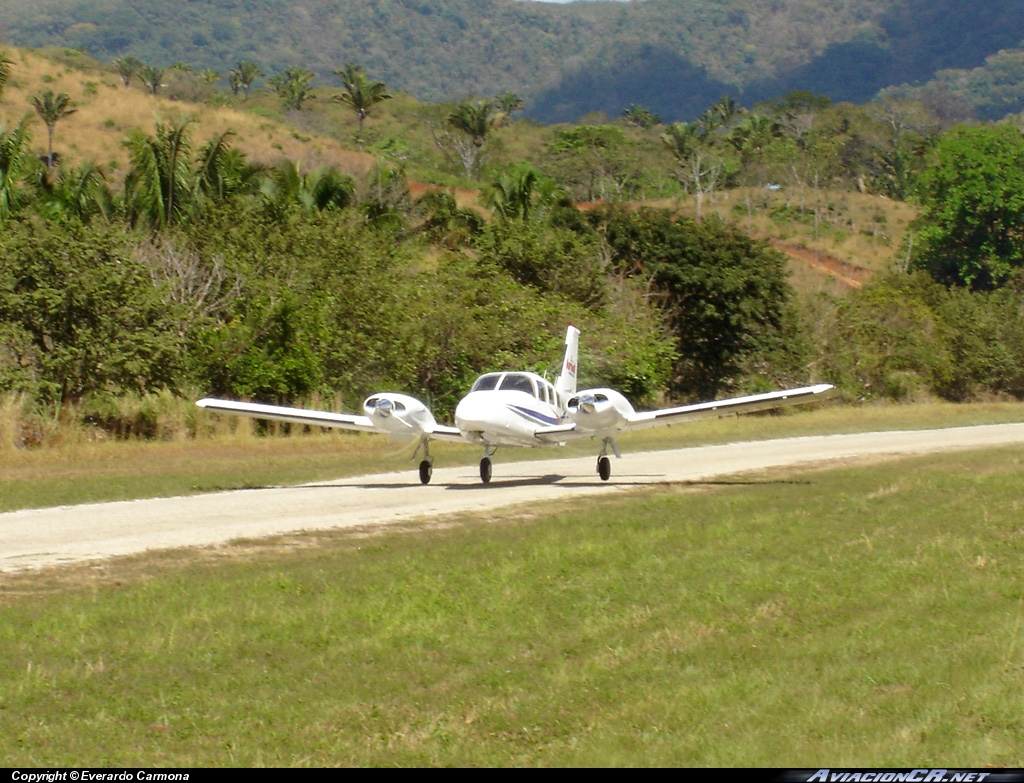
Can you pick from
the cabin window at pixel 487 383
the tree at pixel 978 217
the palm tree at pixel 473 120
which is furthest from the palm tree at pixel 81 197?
the tree at pixel 978 217

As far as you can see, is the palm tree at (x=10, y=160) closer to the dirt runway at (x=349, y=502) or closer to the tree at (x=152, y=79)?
the dirt runway at (x=349, y=502)

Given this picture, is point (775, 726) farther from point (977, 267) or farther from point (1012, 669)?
point (977, 267)

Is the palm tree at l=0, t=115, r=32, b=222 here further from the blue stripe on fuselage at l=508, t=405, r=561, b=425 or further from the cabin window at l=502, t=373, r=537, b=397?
the blue stripe on fuselage at l=508, t=405, r=561, b=425

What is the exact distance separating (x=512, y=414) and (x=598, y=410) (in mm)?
1529

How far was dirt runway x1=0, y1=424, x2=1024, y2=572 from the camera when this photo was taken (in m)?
14.1

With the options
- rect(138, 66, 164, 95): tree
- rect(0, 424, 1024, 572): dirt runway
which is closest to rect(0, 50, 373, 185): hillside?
rect(138, 66, 164, 95): tree

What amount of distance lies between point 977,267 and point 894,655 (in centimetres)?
8440

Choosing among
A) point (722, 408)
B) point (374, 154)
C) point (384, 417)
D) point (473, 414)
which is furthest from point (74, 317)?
point (374, 154)

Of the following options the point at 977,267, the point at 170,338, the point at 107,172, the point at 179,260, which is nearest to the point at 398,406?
the point at 170,338

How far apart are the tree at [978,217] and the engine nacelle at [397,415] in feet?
242

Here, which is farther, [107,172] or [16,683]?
[107,172]

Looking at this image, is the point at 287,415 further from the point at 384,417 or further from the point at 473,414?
the point at 473,414

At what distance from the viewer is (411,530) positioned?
51.2 feet

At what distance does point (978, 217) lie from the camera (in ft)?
287
